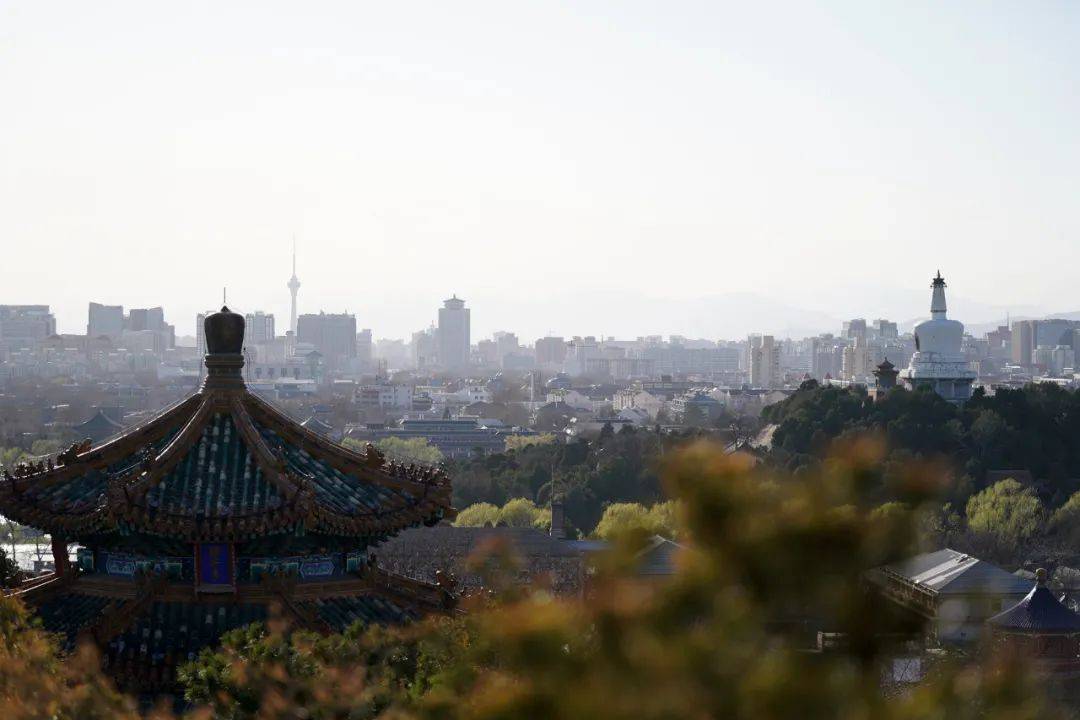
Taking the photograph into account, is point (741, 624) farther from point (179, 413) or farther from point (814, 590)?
point (179, 413)

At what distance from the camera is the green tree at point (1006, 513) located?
44.2m

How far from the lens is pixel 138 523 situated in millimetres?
8844

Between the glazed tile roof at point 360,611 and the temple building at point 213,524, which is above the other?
the temple building at point 213,524

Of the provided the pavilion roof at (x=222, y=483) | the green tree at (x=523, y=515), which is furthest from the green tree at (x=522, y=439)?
the pavilion roof at (x=222, y=483)

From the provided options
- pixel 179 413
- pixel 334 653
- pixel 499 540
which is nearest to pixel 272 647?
pixel 334 653

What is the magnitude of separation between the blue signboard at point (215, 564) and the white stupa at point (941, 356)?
53.9 meters

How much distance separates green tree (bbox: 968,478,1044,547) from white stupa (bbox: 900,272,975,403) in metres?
13.5

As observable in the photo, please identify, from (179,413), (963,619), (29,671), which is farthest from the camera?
(179,413)

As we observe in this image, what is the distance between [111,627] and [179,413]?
1.41 m

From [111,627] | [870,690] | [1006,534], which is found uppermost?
[870,690]

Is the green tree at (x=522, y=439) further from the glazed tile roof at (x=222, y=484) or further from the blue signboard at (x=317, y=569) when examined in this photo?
the blue signboard at (x=317, y=569)

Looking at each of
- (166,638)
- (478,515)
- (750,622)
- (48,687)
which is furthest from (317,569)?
(478,515)

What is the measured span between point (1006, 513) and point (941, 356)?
17.0 m

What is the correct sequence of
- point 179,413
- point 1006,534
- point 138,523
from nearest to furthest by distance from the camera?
point 138,523 → point 179,413 → point 1006,534
